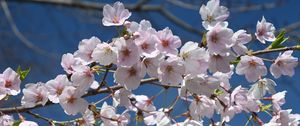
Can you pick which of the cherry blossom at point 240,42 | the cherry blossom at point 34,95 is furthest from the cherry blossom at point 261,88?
the cherry blossom at point 34,95

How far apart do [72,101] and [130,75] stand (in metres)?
0.14

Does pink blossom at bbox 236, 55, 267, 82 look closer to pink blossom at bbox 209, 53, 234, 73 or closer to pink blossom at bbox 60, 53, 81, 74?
pink blossom at bbox 209, 53, 234, 73

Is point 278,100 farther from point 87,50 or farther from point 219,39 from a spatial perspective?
point 87,50

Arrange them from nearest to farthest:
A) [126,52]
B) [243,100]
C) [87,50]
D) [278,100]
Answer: [126,52] → [87,50] → [243,100] → [278,100]

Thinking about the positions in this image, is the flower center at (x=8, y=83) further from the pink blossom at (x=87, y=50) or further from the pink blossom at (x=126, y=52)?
the pink blossom at (x=126, y=52)

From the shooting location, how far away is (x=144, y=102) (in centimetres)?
113

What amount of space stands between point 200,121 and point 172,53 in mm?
242

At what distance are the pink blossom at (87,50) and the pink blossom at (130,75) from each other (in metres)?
0.07

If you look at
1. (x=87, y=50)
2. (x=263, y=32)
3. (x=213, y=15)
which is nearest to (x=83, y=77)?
(x=87, y=50)

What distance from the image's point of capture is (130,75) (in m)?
0.88

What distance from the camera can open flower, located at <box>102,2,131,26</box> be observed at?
0.96 m

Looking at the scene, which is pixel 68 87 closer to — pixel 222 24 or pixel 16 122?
pixel 16 122

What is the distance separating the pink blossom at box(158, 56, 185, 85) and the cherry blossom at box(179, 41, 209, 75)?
0.01m

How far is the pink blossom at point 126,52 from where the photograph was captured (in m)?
0.85
